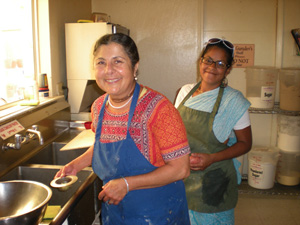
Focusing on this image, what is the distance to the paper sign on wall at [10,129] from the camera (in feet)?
4.96

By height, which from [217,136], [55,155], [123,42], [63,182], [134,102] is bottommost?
[55,155]

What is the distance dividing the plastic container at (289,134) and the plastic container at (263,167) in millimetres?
116

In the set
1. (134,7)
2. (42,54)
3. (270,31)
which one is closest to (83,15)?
(134,7)

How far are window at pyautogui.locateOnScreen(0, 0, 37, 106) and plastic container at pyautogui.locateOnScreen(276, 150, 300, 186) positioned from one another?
2.71 m

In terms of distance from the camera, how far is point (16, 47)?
217 centimetres

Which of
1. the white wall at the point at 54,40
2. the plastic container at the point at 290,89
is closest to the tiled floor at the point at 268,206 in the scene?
the plastic container at the point at 290,89

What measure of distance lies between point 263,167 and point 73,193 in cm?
240

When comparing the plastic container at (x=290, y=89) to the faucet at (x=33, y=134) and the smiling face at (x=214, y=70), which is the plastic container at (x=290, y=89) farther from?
the faucet at (x=33, y=134)

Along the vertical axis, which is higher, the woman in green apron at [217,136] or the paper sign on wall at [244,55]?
the paper sign on wall at [244,55]

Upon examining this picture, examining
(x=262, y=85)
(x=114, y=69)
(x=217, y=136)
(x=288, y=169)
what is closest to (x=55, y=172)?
(x=114, y=69)

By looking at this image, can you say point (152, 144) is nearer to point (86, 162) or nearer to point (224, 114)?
point (86, 162)

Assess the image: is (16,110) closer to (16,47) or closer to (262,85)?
(16,47)

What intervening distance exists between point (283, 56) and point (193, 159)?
2461 mm

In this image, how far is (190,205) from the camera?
165 cm
